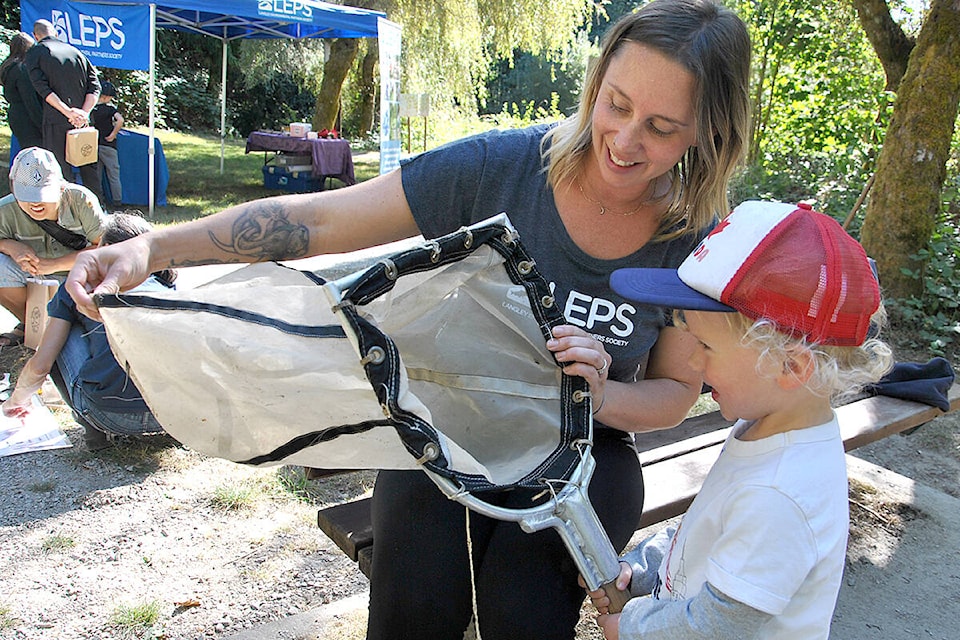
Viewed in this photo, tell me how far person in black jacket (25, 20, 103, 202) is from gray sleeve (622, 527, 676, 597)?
7.07 m

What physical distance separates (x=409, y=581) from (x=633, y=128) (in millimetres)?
973

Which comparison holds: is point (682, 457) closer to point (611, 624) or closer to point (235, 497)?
point (611, 624)

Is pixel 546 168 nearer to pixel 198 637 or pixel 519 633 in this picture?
pixel 519 633

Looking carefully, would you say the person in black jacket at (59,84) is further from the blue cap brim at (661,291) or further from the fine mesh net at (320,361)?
the blue cap brim at (661,291)

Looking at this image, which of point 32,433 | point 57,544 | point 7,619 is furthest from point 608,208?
point 32,433

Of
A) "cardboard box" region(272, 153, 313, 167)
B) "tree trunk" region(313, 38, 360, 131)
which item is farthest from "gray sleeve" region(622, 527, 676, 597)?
"tree trunk" region(313, 38, 360, 131)

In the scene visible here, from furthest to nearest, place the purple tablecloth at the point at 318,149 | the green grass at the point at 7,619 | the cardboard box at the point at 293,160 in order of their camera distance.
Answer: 1. the cardboard box at the point at 293,160
2. the purple tablecloth at the point at 318,149
3. the green grass at the point at 7,619

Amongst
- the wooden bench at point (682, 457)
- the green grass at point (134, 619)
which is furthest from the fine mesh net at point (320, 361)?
the green grass at point (134, 619)

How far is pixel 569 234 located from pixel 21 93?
7.14 metres

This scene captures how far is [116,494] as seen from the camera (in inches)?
115

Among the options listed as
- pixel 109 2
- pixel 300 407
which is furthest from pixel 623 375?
pixel 109 2

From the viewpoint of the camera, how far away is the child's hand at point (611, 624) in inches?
52.9

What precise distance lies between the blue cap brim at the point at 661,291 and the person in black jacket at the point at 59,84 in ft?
23.3

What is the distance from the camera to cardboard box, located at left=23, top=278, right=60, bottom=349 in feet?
12.8
